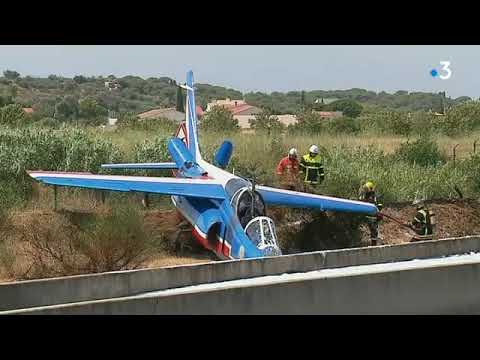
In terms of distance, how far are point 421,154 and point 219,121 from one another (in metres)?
19.5

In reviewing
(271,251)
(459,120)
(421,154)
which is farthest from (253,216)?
(459,120)

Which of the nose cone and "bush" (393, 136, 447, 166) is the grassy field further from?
the nose cone

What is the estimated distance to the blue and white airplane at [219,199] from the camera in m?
15.6

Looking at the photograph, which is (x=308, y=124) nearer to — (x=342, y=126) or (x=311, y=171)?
(x=342, y=126)

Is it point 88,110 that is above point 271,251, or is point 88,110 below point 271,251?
above

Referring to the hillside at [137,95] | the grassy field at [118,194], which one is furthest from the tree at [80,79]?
the grassy field at [118,194]

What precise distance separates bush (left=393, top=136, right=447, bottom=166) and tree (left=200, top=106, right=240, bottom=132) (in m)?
14.5

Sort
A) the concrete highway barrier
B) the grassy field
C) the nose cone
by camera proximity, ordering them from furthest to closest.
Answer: the grassy field, the nose cone, the concrete highway barrier

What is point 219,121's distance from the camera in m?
53.6

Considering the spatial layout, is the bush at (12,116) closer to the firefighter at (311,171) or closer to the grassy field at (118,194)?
the grassy field at (118,194)

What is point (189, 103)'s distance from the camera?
26.7 m

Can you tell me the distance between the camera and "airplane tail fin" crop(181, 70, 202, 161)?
24234 mm

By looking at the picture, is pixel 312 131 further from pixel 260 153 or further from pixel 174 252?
pixel 174 252

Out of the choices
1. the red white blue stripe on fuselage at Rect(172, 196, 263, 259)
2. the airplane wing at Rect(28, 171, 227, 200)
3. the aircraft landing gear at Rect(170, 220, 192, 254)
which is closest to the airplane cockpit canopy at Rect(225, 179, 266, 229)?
the red white blue stripe on fuselage at Rect(172, 196, 263, 259)
